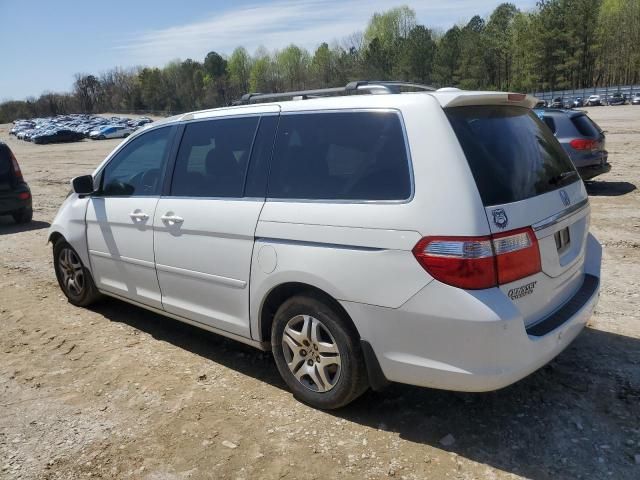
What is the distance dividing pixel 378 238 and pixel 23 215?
10.2 m

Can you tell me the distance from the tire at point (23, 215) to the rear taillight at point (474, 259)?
10.3 metres

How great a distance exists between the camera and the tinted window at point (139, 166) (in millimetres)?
4449

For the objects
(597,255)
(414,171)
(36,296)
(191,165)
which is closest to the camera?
(414,171)

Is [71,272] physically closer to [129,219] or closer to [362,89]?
[129,219]

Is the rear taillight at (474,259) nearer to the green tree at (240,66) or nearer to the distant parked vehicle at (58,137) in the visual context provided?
the distant parked vehicle at (58,137)

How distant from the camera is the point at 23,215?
1099 centimetres

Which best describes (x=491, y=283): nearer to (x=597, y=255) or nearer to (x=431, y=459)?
(x=431, y=459)

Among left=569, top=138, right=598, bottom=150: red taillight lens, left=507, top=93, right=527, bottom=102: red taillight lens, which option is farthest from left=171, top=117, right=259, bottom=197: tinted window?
left=569, top=138, right=598, bottom=150: red taillight lens

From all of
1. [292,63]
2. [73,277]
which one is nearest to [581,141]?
[73,277]

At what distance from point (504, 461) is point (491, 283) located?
3.23 feet

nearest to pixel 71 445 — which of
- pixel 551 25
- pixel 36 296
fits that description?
pixel 36 296

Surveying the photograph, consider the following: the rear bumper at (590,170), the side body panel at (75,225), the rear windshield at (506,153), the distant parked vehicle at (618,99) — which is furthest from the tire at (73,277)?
the distant parked vehicle at (618,99)

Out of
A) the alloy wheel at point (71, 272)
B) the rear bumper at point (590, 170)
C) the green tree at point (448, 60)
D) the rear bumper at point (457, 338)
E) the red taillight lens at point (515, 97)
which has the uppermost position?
the green tree at point (448, 60)

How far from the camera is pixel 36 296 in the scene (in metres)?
6.18
